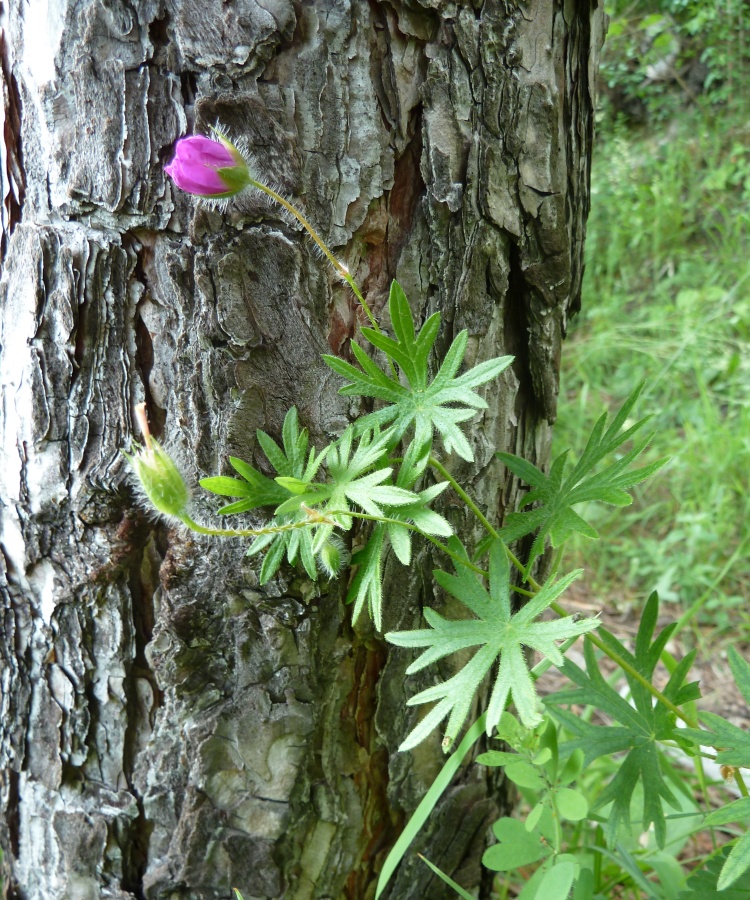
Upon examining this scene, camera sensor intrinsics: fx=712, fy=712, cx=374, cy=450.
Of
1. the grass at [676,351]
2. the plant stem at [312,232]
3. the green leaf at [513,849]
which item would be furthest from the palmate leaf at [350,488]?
the grass at [676,351]

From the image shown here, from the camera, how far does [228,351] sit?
823mm

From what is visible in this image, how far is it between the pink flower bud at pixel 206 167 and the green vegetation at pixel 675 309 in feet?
4.62

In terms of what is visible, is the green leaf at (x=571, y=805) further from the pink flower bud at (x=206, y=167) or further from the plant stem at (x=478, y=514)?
the pink flower bud at (x=206, y=167)

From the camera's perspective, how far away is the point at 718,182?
128 inches

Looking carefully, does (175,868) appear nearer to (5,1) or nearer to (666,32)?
(5,1)

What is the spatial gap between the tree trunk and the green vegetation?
105 centimetres

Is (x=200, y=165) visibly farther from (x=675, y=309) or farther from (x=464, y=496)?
(x=675, y=309)

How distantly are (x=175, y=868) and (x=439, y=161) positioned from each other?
3.20ft

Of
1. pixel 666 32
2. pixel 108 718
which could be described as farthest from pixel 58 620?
Result: pixel 666 32

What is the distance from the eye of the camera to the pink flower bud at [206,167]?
0.70 meters

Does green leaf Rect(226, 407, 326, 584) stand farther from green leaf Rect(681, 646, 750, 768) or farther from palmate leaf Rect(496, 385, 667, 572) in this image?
green leaf Rect(681, 646, 750, 768)

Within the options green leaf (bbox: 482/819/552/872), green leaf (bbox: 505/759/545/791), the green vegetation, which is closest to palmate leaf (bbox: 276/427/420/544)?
green leaf (bbox: 505/759/545/791)

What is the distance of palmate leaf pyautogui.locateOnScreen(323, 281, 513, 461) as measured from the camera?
74cm

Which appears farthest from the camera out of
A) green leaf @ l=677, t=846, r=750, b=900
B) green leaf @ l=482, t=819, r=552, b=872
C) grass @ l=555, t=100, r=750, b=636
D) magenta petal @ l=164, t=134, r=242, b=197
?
grass @ l=555, t=100, r=750, b=636
